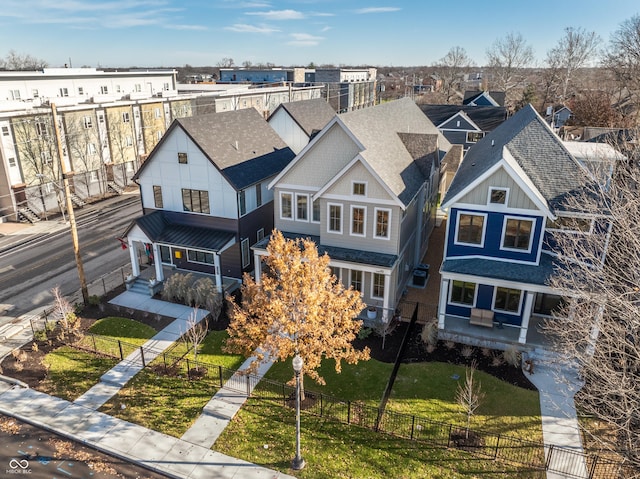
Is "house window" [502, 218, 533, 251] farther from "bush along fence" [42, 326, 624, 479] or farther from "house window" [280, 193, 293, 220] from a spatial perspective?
"house window" [280, 193, 293, 220]

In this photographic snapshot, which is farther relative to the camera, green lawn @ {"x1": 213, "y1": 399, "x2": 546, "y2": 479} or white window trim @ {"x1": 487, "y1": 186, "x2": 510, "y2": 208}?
white window trim @ {"x1": 487, "y1": 186, "x2": 510, "y2": 208}

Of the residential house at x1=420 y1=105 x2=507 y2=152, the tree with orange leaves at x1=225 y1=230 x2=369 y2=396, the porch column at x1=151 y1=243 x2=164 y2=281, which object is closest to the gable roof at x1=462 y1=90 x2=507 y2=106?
the residential house at x1=420 y1=105 x2=507 y2=152

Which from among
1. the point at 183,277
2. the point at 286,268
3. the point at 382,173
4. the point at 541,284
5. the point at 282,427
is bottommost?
the point at 282,427

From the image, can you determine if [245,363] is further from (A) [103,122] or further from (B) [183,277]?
(A) [103,122]

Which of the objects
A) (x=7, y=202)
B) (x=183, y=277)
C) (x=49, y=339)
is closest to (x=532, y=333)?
(x=183, y=277)

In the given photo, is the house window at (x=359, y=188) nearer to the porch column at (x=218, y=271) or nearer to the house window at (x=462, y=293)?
the house window at (x=462, y=293)

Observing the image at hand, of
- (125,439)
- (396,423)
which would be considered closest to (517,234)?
(396,423)
